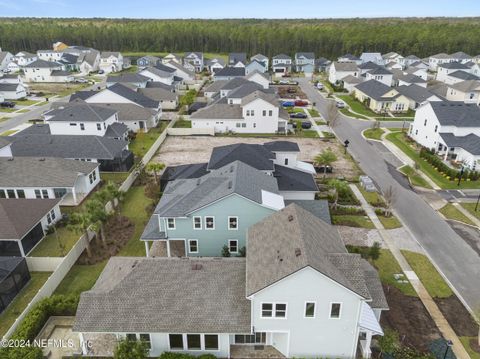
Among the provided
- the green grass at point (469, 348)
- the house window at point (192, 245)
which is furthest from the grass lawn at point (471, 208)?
the house window at point (192, 245)

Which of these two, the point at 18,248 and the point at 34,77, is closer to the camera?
the point at 18,248

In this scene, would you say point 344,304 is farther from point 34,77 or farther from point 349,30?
point 349,30

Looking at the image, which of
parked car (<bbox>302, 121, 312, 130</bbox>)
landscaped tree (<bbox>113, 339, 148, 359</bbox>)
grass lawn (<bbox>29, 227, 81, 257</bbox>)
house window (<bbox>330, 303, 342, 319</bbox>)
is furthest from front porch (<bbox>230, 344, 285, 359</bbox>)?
parked car (<bbox>302, 121, 312, 130</bbox>)

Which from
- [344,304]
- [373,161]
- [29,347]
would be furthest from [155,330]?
[373,161]

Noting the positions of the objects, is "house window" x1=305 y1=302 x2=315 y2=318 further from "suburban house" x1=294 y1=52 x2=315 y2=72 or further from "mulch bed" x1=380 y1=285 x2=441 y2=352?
"suburban house" x1=294 y1=52 x2=315 y2=72

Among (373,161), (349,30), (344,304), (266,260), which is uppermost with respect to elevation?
(349,30)

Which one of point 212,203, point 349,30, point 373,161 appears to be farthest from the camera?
point 349,30

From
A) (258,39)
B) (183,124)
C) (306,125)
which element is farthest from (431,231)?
(258,39)
